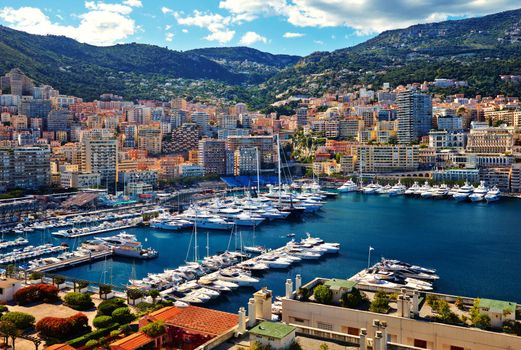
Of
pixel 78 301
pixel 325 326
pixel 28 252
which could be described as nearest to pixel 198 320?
pixel 325 326

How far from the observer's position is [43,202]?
47.9 meters

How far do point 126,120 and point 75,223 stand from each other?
54.8m

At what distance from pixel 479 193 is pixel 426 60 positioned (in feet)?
273

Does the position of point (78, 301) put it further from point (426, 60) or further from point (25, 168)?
point (426, 60)

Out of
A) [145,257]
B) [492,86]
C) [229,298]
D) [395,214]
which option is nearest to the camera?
[229,298]

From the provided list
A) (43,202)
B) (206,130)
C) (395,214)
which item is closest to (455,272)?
(395,214)

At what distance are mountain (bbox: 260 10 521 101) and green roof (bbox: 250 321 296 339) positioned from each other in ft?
313

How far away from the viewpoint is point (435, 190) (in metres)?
57.4

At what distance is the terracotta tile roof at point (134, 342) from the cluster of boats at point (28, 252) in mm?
19836

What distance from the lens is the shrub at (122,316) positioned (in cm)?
1514

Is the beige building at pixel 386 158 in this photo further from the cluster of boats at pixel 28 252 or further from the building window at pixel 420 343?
the building window at pixel 420 343

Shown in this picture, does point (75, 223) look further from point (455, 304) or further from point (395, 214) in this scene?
point (455, 304)

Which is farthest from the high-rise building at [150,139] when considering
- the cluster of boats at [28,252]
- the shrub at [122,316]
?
the shrub at [122,316]

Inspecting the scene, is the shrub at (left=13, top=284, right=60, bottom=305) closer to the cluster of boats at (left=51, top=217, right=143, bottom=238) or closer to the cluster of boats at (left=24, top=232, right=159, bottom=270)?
the cluster of boats at (left=24, top=232, right=159, bottom=270)
